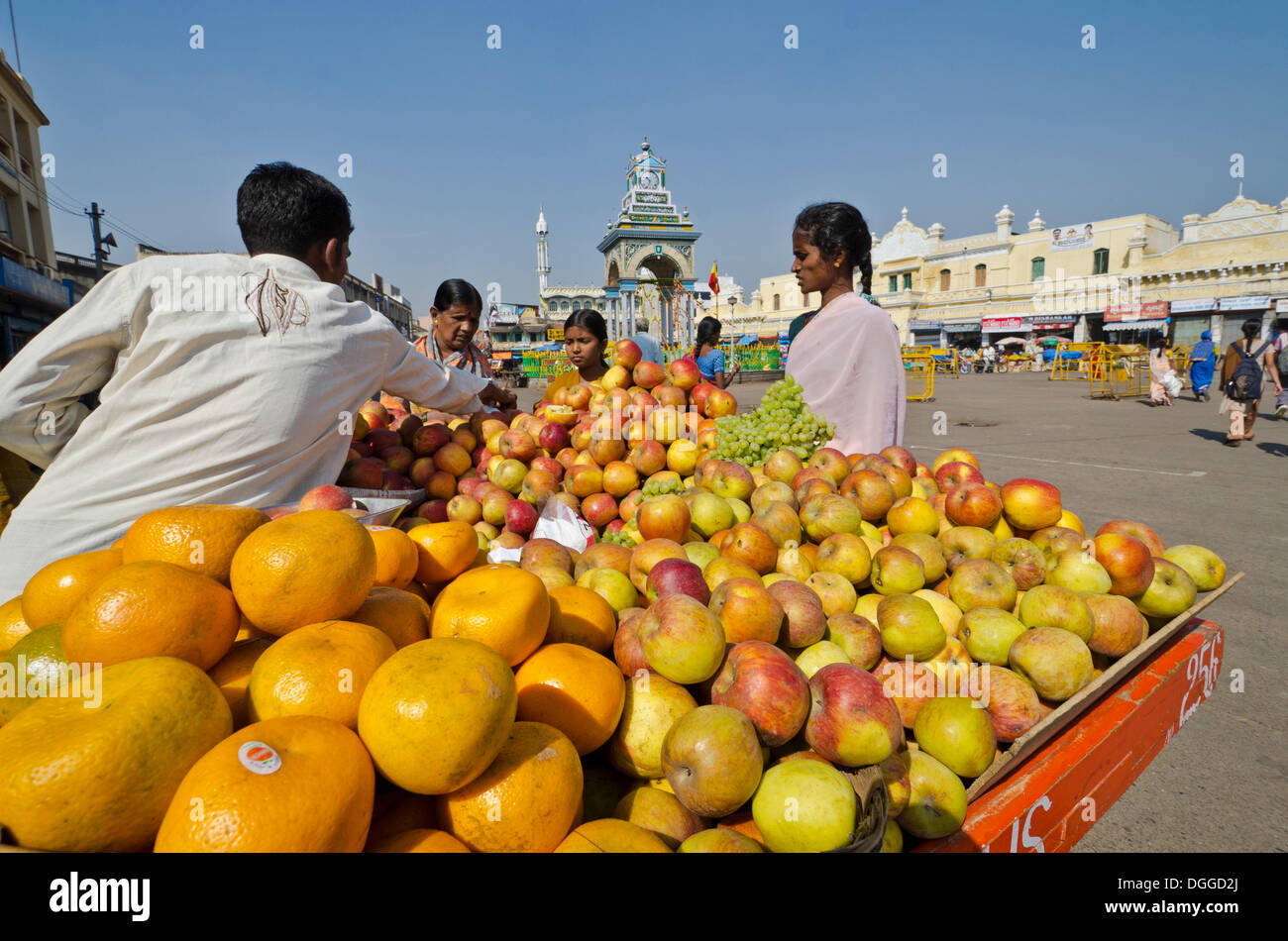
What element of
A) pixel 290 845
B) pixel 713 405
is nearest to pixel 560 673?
pixel 290 845

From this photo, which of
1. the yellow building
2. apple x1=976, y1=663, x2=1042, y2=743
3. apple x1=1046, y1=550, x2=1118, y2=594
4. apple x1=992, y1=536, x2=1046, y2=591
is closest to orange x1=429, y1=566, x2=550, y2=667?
apple x1=976, y1=663, x2=1042, y2=743

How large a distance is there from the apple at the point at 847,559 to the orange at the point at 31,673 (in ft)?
6.79

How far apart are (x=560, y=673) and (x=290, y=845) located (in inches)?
23.9

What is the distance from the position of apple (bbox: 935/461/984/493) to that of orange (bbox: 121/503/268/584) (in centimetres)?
282

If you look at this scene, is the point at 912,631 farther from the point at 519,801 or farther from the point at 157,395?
the point at 157,395

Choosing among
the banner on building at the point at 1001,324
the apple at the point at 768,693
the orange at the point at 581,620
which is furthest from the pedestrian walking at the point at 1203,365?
the banner on building at the point at 1001,324

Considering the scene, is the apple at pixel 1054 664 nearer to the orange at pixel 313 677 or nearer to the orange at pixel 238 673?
the orange at pixel 313 677

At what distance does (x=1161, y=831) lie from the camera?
103 inches

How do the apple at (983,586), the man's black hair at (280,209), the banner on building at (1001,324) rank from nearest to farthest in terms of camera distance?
1. the apple at (983,586)
2. the man's black hair at (280,209)
3. the banner on building at (1001,324)

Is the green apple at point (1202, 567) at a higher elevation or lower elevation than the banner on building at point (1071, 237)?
lower

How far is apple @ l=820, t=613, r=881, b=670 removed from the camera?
5.98 feet

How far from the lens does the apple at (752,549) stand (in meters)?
2.21

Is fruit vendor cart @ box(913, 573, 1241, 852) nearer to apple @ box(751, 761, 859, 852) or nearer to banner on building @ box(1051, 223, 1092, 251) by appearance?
apple @ box(751, 761, 859, 852)

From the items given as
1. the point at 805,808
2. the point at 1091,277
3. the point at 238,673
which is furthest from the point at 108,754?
the point at 1091,277
